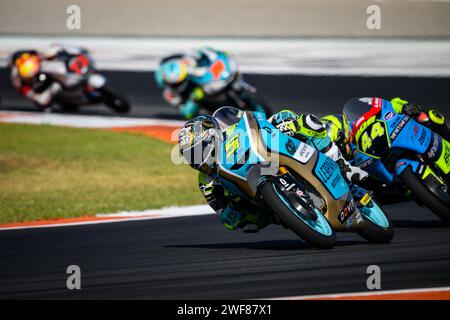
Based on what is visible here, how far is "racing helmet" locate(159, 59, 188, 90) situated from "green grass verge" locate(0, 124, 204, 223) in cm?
150

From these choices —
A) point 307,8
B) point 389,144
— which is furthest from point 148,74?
point 389,144

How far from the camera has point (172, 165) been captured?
14.8 metres

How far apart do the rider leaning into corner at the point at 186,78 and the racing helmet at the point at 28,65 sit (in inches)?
99.4

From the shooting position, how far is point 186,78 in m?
18.2

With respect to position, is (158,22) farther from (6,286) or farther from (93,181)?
(6,286)

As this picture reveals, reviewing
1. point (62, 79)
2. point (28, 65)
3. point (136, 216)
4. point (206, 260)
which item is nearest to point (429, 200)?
point (206, 260)

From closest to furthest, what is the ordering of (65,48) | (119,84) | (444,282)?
(444,282), (65,48), (119,84)

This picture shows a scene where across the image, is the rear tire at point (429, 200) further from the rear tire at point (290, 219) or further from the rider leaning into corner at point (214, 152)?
the rear tire at point (290, 219)

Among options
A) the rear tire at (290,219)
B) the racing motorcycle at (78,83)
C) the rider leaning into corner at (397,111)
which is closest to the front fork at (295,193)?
the rear tire at (290,219)

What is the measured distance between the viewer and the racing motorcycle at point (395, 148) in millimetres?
8359

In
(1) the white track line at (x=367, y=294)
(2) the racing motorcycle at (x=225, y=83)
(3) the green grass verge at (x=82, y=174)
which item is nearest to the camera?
(1) the white track line at (x=367, y=294)

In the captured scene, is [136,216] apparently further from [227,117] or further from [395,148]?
[395,148]

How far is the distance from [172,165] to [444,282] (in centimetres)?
846
